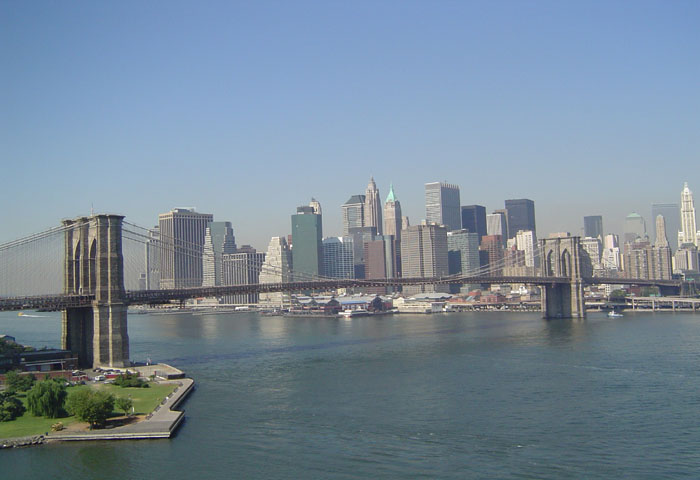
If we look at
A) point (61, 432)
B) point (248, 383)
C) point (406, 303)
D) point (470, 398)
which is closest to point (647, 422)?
point (470, 398)

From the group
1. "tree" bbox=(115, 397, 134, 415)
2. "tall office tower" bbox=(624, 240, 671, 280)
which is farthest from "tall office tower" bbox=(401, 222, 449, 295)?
"tree" bbox=(115, 397, 134, 415)

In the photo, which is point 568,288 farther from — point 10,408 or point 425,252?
point 425,252

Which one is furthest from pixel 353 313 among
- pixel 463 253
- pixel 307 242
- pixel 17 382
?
pixel 463 253

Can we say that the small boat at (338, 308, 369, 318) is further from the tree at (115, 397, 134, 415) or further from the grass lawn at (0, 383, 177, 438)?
the tree at (115, 397, 134, 415)

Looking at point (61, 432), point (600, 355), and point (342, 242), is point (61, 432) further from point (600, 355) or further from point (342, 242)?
point (342, 242)

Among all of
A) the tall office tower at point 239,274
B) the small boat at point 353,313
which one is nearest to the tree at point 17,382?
the small boat at point 353,313
